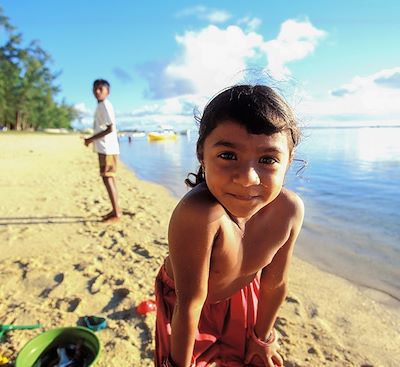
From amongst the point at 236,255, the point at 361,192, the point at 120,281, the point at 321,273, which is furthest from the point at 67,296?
the point at 361,192

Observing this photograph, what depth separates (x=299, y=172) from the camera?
1692 mm

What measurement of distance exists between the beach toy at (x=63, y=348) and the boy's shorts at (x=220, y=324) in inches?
32.2

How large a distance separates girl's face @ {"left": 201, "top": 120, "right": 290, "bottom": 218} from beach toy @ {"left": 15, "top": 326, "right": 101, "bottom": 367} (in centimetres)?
149

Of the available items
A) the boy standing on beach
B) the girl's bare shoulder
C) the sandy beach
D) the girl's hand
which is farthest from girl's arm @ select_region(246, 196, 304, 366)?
the boy standing on beach

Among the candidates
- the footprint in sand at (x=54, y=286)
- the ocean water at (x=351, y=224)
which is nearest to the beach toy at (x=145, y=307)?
the footprint in sand at (x=54, y=286)

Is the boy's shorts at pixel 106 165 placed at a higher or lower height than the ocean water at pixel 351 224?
higher

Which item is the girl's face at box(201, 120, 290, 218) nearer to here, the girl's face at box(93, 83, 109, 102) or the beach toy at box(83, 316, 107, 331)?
the beach toy at box(83, 316, 107, 331)

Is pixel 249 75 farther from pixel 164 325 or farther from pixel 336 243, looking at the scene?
pixel 336 243

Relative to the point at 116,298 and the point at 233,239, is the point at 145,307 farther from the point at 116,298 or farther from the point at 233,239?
the point at 233,239

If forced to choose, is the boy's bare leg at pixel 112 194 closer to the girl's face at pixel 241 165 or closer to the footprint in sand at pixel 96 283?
the footprint in sand at pixel 96 283

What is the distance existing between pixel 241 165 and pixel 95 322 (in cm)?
200

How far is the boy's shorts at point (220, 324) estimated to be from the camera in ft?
4.83

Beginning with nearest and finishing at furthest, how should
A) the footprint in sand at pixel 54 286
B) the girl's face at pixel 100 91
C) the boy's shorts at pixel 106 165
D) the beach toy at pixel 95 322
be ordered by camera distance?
the beach toy at pixel 95 322 → the footprint in sand at pixel 54 286 → the girl's face at pixel 100 91 → the boy's shorts at pixel 106 165

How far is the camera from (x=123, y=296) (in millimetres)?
2893
